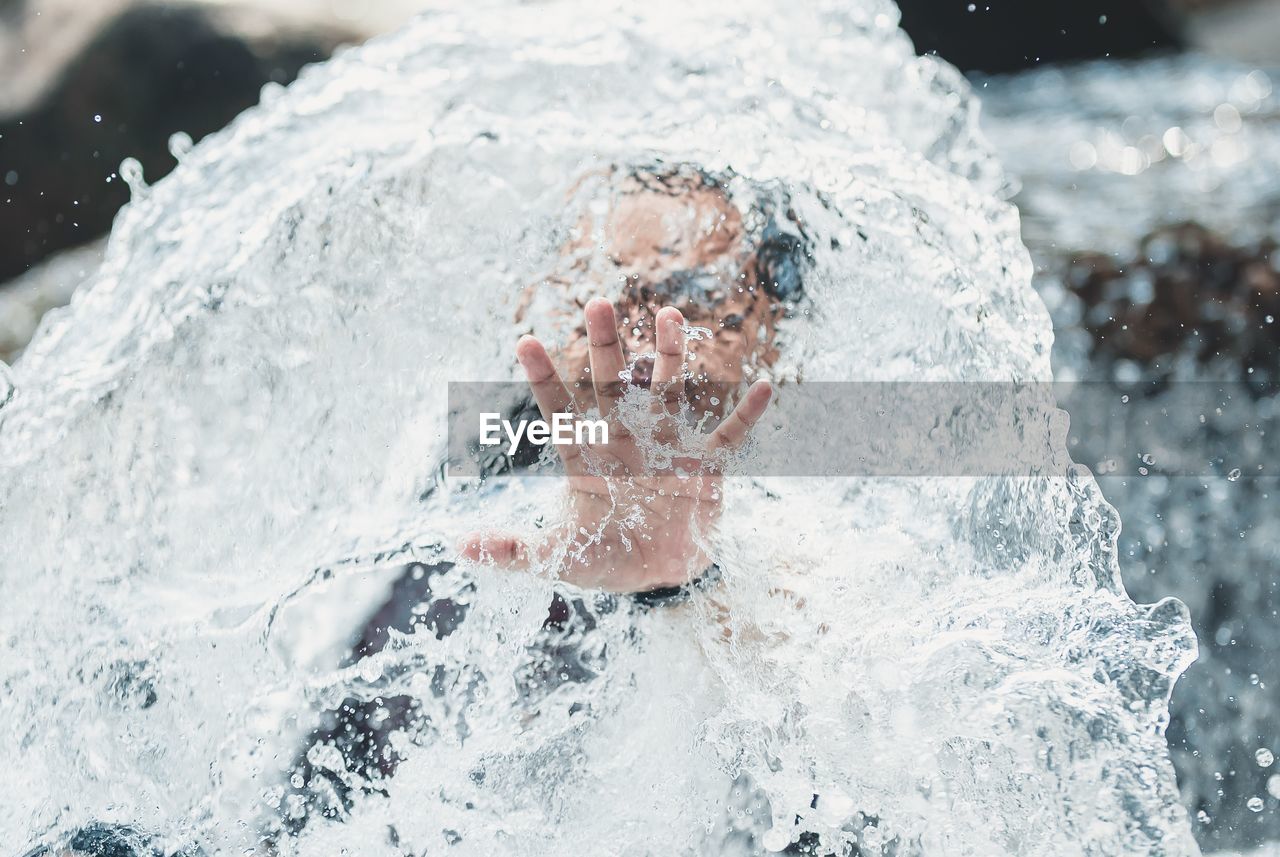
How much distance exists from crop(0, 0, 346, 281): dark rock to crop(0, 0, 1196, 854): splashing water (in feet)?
8.55

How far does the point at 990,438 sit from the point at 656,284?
58cm

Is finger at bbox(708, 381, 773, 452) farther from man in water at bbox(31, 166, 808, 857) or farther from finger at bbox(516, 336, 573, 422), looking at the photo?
finger at bbox(516, 336, 573, 422)

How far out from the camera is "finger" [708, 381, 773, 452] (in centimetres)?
151

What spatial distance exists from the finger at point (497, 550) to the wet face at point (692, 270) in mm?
268

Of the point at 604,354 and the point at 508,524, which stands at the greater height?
the point at 604,354

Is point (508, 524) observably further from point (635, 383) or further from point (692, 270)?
point (692, 270)

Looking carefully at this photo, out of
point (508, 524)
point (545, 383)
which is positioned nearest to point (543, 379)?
point (545, 383)

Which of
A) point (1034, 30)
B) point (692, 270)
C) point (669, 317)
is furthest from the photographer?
point (1034, 30)

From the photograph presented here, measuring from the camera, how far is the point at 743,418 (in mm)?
1520

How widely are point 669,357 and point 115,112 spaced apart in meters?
3.53

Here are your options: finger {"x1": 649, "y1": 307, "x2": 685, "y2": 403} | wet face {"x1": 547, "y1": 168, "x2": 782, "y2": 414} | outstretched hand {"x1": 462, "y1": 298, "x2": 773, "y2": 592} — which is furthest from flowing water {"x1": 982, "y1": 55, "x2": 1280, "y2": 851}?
finger {"x1": 649, "y1": 307, "x2": 685, "y2": 403}

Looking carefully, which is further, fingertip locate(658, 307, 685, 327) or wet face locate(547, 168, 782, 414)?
wet face locate(547, 168, 782, 414)

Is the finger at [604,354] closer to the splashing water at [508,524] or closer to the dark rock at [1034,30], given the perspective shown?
the splashing water at [508,524]

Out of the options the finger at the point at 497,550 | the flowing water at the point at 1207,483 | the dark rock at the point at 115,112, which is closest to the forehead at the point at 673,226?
the finger at the point at 497,550
